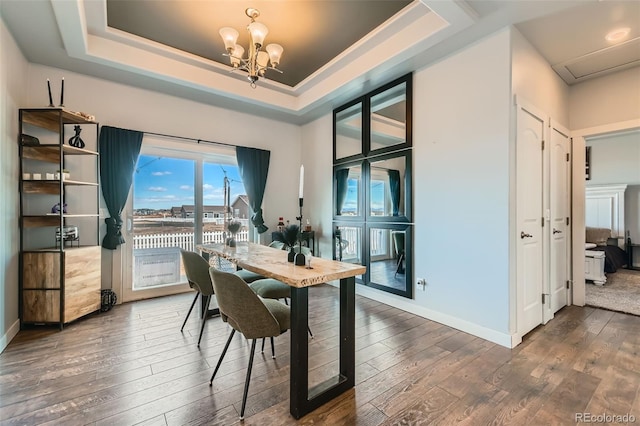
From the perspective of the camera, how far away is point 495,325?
99.3 inches

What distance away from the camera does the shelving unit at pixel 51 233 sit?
2.70 metres

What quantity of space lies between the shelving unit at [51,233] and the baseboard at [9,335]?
83 mm

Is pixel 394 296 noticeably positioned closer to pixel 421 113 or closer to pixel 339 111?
pixel 421 113

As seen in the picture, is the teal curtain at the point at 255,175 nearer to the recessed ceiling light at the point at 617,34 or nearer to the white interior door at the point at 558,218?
the white interior door at the point at 558,218

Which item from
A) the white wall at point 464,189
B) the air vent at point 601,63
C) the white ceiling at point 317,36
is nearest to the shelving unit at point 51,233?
the white ceiling at point 317,36

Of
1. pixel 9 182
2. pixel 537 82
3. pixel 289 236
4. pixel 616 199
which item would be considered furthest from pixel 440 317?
pixel 616 199

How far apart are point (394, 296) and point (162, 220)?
Answer: 3.36 metres

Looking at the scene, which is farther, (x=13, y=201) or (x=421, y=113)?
(x=421, y=113)

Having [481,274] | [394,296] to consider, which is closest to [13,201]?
[394,296]

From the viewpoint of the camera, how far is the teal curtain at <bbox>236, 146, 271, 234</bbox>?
4469 mm

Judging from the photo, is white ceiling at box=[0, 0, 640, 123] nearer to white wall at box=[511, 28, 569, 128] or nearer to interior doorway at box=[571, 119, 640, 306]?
white wall at box=[511, 28, 569, 128]

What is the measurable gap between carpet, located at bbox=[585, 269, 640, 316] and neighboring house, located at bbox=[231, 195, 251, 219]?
495 cm

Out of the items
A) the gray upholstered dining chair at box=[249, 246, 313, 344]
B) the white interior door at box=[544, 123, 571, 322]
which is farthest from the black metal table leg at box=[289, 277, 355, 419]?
the white interior door at box=[544, 123, 571, 322]

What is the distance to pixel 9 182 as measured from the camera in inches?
98.1
